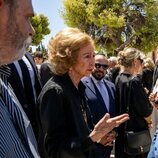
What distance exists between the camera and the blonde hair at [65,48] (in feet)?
10.2

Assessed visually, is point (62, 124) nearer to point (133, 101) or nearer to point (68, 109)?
point (68, 109)

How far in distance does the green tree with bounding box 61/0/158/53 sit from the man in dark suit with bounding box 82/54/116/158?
3060cm

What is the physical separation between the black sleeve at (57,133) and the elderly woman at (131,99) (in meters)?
2.36

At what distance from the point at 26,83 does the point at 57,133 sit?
0.39 meters

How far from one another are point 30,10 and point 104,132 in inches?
57.5

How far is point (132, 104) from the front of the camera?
17.0 feet

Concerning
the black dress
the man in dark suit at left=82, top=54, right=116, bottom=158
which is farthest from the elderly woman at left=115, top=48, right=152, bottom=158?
the man in dark suit at left=82, top=54, right=116, bottom=158

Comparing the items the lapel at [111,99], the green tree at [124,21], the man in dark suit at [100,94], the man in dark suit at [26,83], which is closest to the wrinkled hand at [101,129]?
the man in dark suit at [26,83]

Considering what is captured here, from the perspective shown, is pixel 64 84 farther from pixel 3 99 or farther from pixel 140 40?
pixel 140 40

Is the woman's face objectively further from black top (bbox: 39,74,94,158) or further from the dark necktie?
the dark necktie

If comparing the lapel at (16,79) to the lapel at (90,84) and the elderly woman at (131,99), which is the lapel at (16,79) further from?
the elderly woman at (131,99)

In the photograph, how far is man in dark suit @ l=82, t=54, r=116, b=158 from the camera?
4475 millimetres

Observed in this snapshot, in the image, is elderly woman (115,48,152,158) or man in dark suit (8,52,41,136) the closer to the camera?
man in dark suit (8,52,41,136)

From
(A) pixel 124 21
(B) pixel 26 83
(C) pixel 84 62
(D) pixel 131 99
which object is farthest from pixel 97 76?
(A) pixel 124 21
